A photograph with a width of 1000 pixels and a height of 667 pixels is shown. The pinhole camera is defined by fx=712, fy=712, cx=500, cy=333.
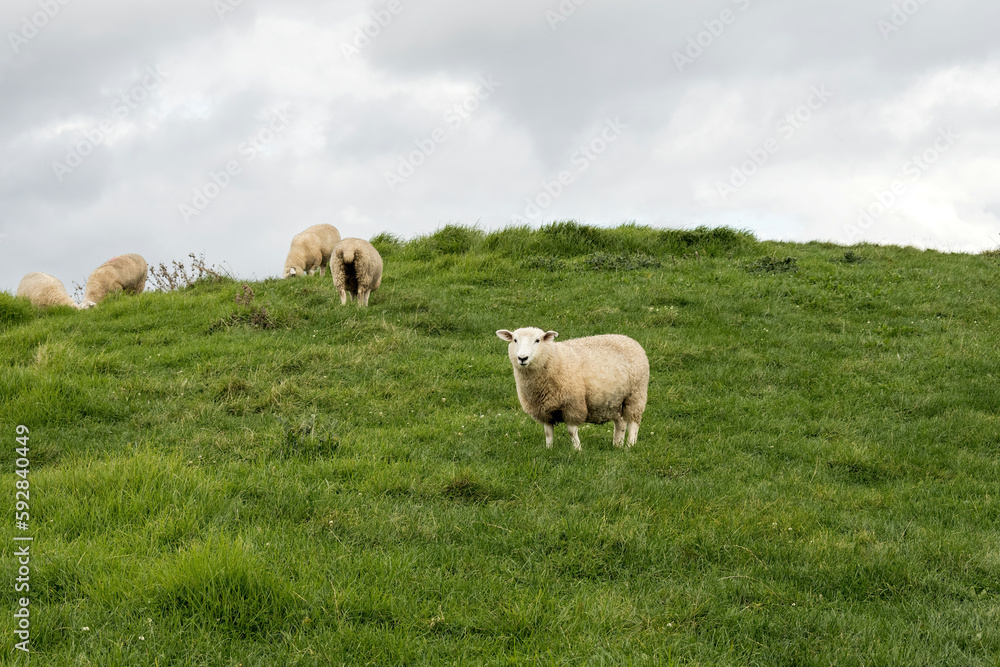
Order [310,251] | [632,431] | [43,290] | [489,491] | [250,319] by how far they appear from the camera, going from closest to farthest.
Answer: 1. [489,491]
2. [632,431]
3. [250,319]
4. [43,290]
5. [310,251]

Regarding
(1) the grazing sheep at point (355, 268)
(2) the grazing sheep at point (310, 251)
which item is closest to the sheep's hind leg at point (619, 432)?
(1) the grazing sheep at point (355, 268)

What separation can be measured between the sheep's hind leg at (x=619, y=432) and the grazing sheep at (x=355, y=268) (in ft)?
24.7

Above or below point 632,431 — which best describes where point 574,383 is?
above

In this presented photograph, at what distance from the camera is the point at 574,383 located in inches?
300

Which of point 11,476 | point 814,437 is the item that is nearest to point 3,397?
point 11,476

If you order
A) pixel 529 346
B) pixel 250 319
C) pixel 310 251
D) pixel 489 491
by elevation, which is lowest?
pixel 489 491

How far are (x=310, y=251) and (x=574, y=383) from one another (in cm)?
1619

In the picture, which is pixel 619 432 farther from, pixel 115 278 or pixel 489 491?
pixel 115 278

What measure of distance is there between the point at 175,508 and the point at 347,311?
8.59 m

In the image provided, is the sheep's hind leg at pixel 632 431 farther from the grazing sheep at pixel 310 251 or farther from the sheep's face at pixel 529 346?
the grazing sheep at pixel 310 251

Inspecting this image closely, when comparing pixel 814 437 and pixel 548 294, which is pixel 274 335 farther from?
pixel 814 437

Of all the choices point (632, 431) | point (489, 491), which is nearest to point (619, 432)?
point (632, 431)

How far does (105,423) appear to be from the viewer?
27.1 ft

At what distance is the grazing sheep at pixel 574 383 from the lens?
7555 mm
